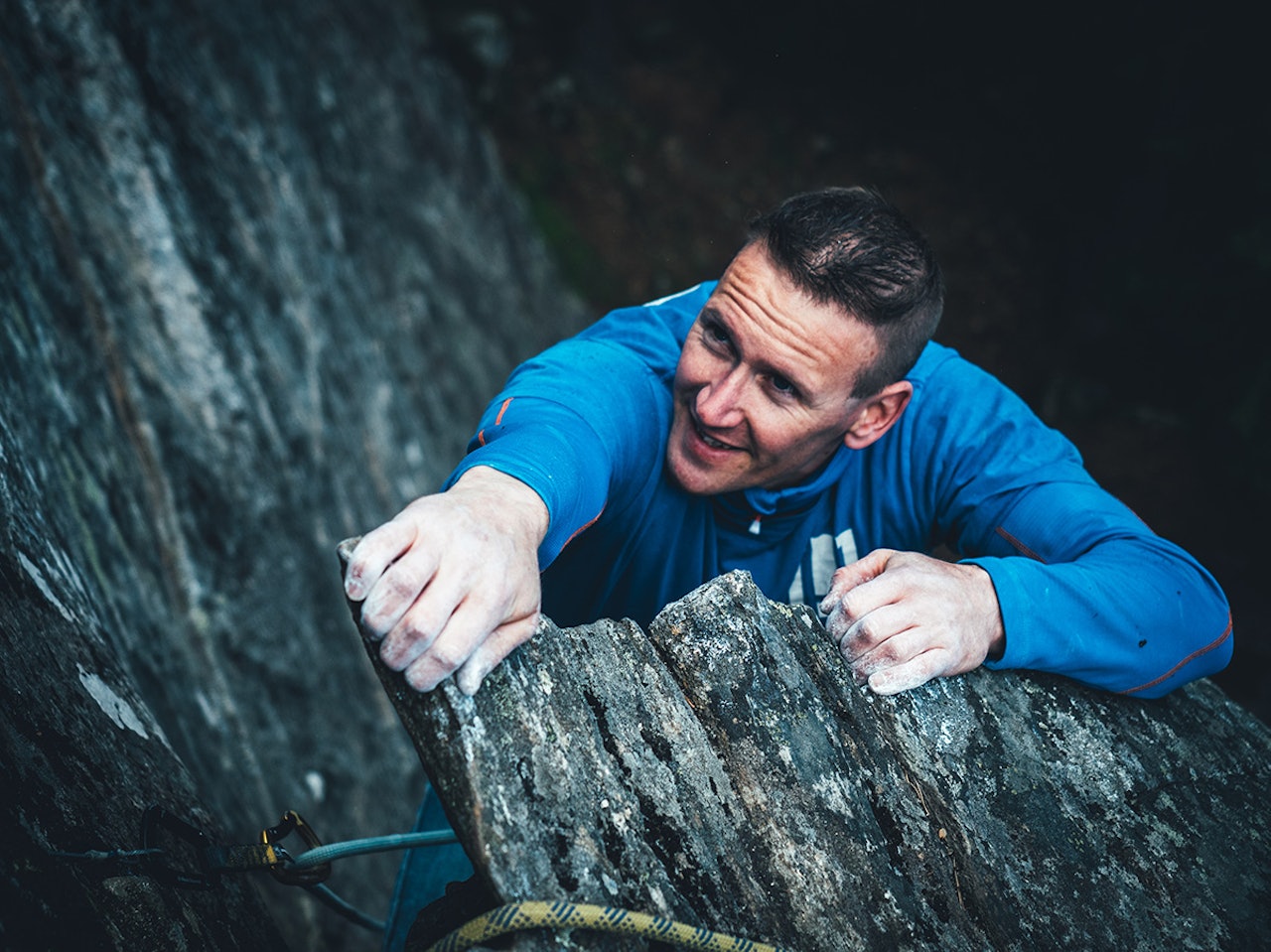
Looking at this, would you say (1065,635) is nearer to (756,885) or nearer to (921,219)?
(756,885)

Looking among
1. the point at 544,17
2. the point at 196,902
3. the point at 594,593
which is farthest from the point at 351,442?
the point at 544,17

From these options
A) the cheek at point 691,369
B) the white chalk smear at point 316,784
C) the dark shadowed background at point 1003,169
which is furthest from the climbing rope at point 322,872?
the dark shadowed background at point 1003,169

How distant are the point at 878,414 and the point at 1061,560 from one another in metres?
0.64

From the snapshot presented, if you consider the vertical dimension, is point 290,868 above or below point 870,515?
above

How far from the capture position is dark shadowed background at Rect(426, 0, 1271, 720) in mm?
8922

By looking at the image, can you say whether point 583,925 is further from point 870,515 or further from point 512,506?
point 870,515

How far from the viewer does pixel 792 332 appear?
7.33 ft

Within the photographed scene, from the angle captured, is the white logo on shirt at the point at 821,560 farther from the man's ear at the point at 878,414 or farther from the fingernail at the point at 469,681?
the fingernail at the point at 469,681

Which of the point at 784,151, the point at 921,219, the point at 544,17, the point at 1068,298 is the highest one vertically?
→ the point at 544,17

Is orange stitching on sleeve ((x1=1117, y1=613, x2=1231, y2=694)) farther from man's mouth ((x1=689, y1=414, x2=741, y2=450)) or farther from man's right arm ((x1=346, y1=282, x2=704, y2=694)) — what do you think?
man's right arm ((x1=346, y1=282, x2=704, y2=694))

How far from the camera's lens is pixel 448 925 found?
5.01 feet

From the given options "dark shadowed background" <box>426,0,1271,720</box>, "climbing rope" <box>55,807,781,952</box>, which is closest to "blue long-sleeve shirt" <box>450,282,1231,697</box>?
"climbing rope" <box>55,807,781,952</box>

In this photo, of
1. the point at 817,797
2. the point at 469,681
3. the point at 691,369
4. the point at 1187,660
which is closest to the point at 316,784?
the point at 691,369

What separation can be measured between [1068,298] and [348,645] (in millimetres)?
9894
